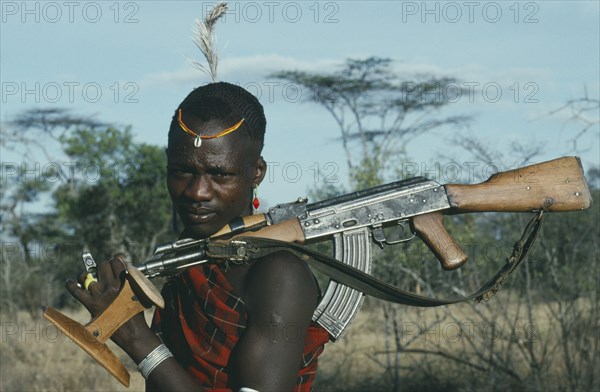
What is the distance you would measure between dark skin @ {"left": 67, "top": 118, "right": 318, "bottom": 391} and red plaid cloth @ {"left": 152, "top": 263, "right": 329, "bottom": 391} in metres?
0.05

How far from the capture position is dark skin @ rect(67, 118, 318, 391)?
2.83 m

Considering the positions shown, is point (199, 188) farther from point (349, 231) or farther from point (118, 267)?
point (349, 231)

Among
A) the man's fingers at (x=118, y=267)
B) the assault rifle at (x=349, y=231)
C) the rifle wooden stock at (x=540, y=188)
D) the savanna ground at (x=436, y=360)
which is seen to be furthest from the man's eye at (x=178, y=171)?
the savanna ground at (x=436, y=360)

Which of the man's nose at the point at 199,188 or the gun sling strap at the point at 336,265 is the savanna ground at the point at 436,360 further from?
the man's nose at the point at 199,188

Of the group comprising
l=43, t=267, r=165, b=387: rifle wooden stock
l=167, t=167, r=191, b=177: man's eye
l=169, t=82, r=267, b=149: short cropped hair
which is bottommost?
l=43, t=267, r=165, b=387: rifle wooden stock

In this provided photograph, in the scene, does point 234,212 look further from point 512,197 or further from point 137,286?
point 512,197

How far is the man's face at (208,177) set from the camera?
3102 mm

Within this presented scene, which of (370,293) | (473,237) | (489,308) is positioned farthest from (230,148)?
(473,237)

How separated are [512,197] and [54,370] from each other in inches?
344

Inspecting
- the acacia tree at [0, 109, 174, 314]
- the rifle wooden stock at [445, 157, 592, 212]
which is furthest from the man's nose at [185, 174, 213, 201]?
the acacia tree at [0, 109, 174, 314]

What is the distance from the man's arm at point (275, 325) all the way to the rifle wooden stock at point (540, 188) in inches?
42.8

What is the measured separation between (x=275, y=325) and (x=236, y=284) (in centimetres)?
27

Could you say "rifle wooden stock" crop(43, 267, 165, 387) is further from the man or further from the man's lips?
the man's lips

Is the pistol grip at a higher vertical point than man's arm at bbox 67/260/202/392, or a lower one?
higher
